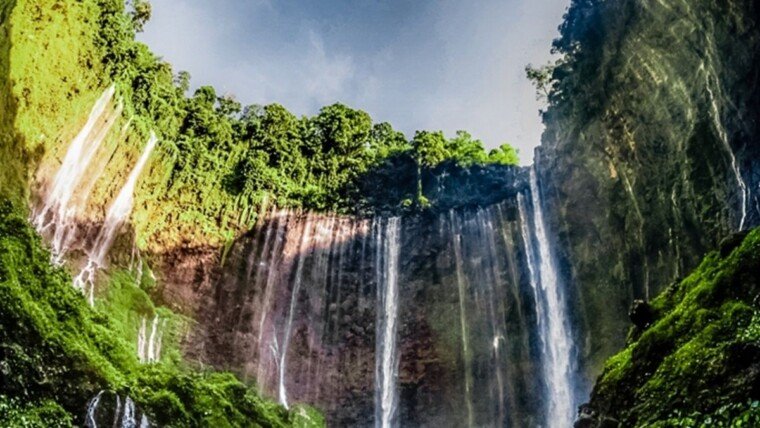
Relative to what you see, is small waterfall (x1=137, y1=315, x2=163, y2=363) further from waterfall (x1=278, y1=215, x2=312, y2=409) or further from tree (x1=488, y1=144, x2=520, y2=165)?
tree (x1=488, y1=144, x2=520, y2=165)

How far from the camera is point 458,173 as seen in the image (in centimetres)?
2411

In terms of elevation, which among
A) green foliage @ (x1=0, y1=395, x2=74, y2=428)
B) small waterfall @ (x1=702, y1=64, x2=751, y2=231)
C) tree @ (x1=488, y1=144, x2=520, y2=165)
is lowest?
green foliage @ (x1=0, y1=395, x2=74, y2=428)

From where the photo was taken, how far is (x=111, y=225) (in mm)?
17922

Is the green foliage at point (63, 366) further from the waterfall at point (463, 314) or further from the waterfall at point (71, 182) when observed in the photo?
Answer: the waterfall at point (463, 314)

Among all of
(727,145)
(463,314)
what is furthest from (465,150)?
(727,145)

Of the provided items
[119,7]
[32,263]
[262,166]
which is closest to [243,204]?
[262,166]

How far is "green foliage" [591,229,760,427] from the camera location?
548cm

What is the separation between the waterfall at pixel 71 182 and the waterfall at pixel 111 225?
83 cm

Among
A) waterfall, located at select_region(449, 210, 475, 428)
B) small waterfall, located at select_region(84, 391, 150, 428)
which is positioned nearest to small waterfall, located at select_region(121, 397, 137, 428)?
small waterfall, located at select_region(84, 391, 150, 428)

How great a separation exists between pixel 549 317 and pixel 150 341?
41.0ft

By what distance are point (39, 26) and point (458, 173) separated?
14988mm

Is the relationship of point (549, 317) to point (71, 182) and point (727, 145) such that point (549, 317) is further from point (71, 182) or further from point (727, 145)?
point (71, 182)

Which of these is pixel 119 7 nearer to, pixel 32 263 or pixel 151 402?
pixel 32 263

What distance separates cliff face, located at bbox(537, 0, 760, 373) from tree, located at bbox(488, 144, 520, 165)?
2.28 meters
